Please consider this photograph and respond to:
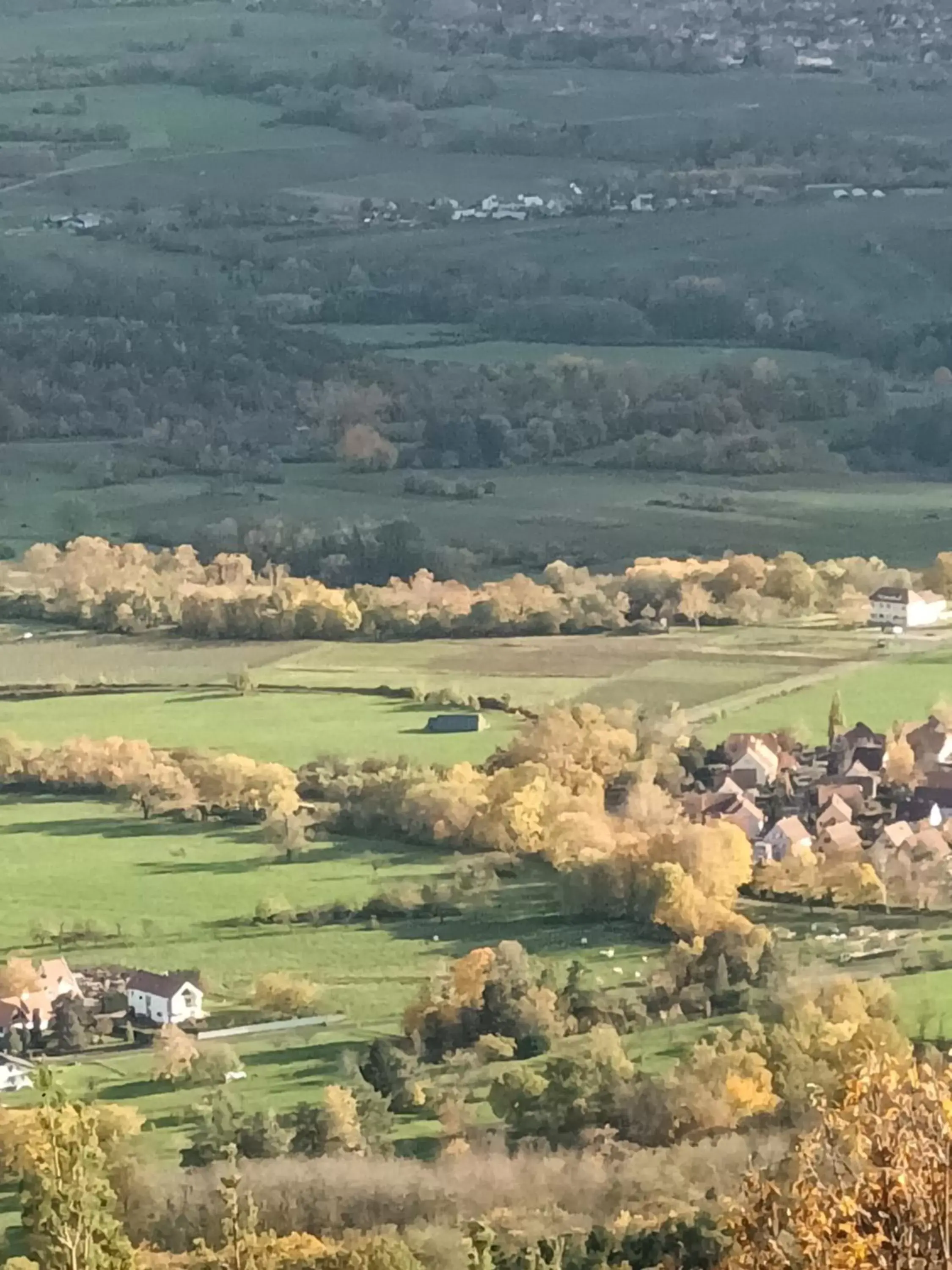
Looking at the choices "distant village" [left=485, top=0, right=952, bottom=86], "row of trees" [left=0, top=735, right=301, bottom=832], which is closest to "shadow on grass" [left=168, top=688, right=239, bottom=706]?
"row of trees" [left=0, top=735, right=301, bottom=832]

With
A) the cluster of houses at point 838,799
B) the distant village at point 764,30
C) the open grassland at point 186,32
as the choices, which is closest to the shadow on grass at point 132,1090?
the cluster of houses at point 838,799

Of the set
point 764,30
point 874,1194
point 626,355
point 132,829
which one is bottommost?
point 132,829

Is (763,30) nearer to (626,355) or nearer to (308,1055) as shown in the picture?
(626,355)

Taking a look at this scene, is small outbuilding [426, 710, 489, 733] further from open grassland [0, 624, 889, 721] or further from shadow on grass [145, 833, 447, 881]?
shadow on grass [145, 833, 447, 881]

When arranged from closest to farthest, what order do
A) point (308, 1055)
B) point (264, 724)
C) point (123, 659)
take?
1. point (308, 1055)
2. point (264, 724)
3. point (123, 659)

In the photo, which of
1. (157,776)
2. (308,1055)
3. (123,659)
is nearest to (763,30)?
(123,659)

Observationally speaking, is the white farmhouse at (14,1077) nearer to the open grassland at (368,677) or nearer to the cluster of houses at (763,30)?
the open grassland at (368,677)
